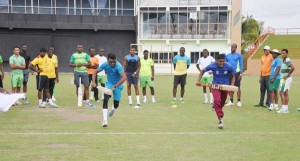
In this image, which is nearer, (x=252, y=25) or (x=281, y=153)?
(x=281, y=153)

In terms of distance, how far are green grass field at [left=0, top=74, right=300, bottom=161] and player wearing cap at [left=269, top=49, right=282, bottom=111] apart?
0.55 metres

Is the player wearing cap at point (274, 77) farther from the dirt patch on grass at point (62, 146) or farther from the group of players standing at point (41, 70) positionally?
the dirt patch on grass at point (62, 146)

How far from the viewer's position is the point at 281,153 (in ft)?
29.0

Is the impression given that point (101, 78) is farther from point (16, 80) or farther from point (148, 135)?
point (148, 135)

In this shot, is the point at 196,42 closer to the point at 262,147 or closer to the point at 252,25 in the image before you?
the point at 252,25

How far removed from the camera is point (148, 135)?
10.7 metres

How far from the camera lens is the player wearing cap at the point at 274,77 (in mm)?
15555

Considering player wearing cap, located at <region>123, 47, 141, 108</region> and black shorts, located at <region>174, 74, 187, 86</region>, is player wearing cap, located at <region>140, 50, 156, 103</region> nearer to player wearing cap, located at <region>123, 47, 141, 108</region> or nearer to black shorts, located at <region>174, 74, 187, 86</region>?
black shorts, located at <region>174, 74, 187, 86</region>

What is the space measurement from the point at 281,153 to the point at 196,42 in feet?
154

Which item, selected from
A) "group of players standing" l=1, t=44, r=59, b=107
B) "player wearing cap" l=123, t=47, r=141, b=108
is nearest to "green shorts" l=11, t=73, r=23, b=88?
"group of players standing" l=1, t=44, r=59, b=107

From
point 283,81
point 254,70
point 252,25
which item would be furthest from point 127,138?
point 252,25

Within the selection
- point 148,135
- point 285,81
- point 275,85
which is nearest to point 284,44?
point 275,85

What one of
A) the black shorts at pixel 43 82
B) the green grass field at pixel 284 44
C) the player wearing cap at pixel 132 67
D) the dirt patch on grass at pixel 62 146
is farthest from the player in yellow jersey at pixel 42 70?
the green grass field at pixel 284 44

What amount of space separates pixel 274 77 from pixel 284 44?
51621mm
